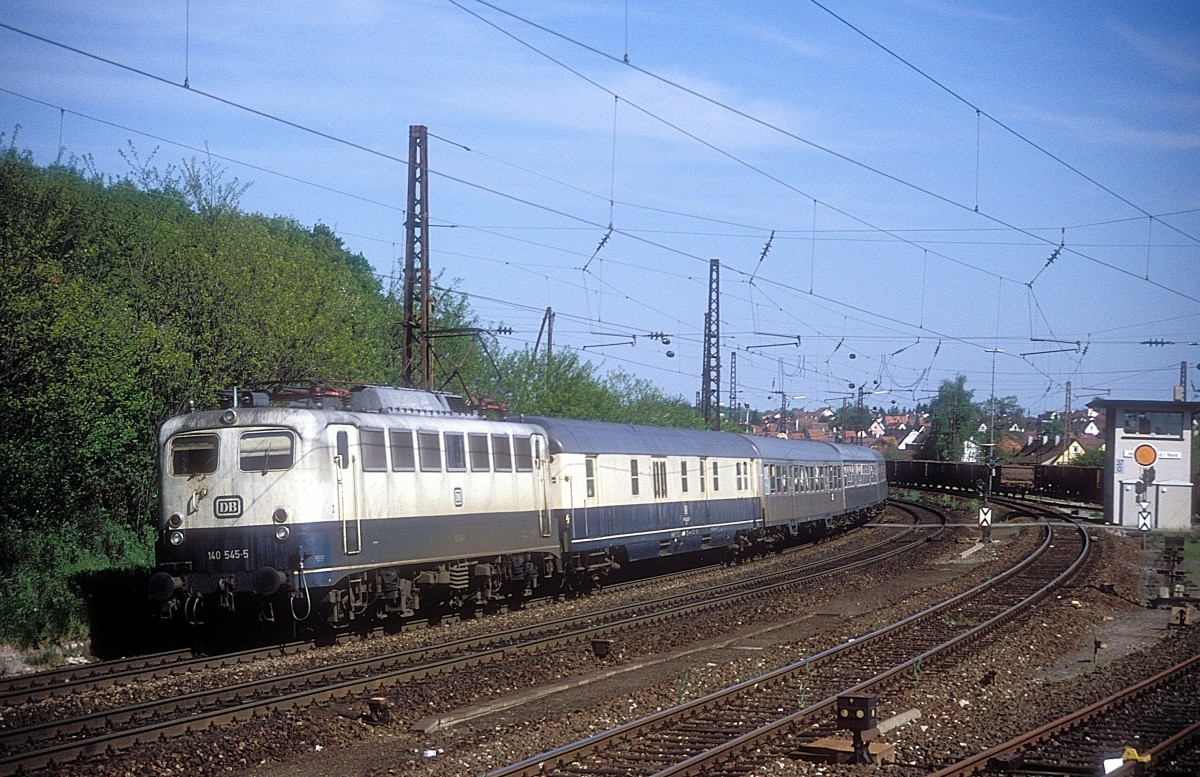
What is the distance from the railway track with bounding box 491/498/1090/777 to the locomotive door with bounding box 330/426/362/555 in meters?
6.66

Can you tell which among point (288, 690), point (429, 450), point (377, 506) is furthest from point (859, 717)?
point (429, 450)

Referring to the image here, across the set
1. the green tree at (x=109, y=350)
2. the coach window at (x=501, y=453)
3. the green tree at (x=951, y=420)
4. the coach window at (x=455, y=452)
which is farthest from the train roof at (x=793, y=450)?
the green tree at (x=951, y=420)

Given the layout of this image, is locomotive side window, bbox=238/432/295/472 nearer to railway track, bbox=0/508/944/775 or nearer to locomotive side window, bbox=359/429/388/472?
locomotive side window, bbox=359/429/388/472

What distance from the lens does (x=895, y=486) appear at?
97938mm

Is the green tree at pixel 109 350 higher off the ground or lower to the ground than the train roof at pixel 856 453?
higher

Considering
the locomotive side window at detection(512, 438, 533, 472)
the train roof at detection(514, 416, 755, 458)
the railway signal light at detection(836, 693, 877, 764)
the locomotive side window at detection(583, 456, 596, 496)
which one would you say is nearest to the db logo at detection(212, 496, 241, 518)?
the locomotive side window at detection(512, 438, 533, 472)

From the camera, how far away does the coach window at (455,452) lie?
21.0 metres

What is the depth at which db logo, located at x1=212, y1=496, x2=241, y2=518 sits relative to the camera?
17922 mm

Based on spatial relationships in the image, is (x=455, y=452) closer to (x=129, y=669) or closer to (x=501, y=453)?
(x=501, y=453)

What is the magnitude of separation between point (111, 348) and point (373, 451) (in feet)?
22.4

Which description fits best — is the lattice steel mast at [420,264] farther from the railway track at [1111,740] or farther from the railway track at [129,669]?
the railway track at [1111,740]

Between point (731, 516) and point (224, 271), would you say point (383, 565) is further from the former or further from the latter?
point (731, 516)

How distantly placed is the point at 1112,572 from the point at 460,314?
70.2ft

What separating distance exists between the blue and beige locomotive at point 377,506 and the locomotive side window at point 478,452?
4cm
